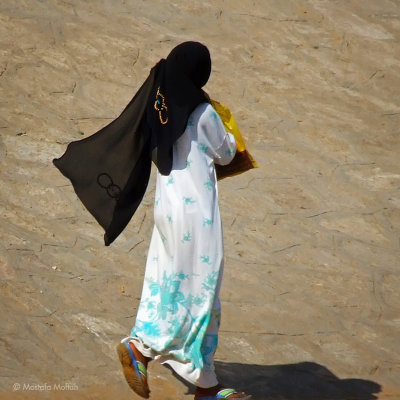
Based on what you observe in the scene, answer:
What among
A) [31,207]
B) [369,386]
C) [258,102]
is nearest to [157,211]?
[369,386]

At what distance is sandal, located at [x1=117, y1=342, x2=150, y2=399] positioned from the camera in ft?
15.1

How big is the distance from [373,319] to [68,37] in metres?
4.00

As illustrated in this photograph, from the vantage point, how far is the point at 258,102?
26.6ft

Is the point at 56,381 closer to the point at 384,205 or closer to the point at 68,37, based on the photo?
the point at 384,205

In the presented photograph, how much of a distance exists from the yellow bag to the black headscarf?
169 millimetres

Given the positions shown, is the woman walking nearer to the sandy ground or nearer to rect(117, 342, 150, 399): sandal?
rect(117, 342, 150, 399): sandal

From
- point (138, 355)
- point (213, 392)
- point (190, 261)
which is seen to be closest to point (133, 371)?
point (138, 355)

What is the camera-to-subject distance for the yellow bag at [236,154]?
492 centimetres

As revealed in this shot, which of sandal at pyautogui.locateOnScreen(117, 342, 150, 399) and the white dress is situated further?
the white dress

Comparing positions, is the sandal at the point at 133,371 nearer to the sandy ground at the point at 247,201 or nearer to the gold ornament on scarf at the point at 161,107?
the sandy ground at the point at 247,201

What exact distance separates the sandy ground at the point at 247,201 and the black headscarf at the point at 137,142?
91 cm

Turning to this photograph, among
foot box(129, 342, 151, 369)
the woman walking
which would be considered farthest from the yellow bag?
foot box(129, 342, 151, 369)

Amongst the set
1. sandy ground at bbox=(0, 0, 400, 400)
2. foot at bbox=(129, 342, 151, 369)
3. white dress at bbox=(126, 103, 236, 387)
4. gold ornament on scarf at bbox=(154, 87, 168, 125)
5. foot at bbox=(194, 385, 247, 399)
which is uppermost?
gold ornament on scarf at bbox=(154, 87, 168, 125)

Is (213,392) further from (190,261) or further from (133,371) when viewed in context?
(190,261)
